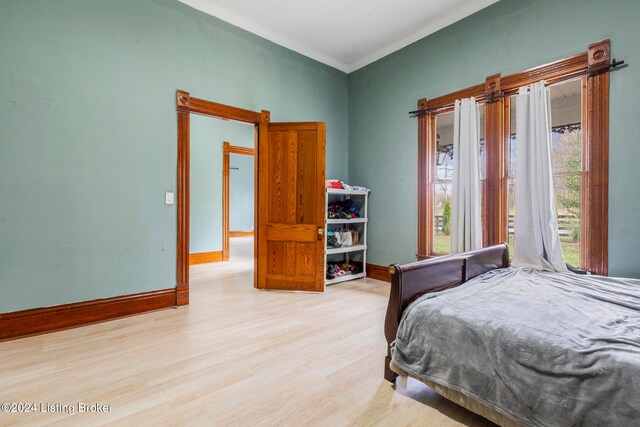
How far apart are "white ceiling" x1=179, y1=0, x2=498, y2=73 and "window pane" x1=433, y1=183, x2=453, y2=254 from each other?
77.9 inches

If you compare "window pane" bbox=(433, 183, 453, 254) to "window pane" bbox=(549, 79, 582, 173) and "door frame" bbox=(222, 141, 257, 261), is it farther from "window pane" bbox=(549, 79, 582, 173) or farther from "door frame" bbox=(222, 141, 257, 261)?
"door frame" bbox=(222, 141, 257, 261)

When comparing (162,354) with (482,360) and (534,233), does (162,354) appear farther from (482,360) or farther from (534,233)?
(534,233)

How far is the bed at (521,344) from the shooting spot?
1.14 metres

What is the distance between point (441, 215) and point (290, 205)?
6.45ft

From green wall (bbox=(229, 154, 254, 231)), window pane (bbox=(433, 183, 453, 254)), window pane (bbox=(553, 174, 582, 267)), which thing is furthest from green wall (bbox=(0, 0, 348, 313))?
green wall (bbox=(229, 154, 254, 231))

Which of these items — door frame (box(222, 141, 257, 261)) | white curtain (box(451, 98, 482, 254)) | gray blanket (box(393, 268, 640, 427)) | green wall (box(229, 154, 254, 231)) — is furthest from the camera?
green wall (box(229, 154, 254, 231))

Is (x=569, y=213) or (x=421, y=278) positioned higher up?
(x=569, y=213)

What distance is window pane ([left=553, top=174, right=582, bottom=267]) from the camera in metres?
2.84

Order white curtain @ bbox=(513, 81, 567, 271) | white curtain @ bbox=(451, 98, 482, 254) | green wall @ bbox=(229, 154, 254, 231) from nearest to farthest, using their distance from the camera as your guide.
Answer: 1. white curtain @ bbox=(513, 81, 567, 271)
2. white curtain @ bbox=(451, 98, 482, 254)
3. green wall @ bbox=(229, 154, 254, 231)

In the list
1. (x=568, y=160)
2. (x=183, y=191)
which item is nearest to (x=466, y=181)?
(x=568, y=160)

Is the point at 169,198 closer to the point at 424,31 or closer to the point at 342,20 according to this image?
the point at 342,20

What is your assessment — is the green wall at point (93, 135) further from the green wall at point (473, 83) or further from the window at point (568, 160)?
the window at point (568, 160)

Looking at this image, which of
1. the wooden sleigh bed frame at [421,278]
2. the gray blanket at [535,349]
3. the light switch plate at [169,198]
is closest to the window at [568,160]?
the gray blanket at [535,349]

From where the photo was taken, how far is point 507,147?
3270 mm
